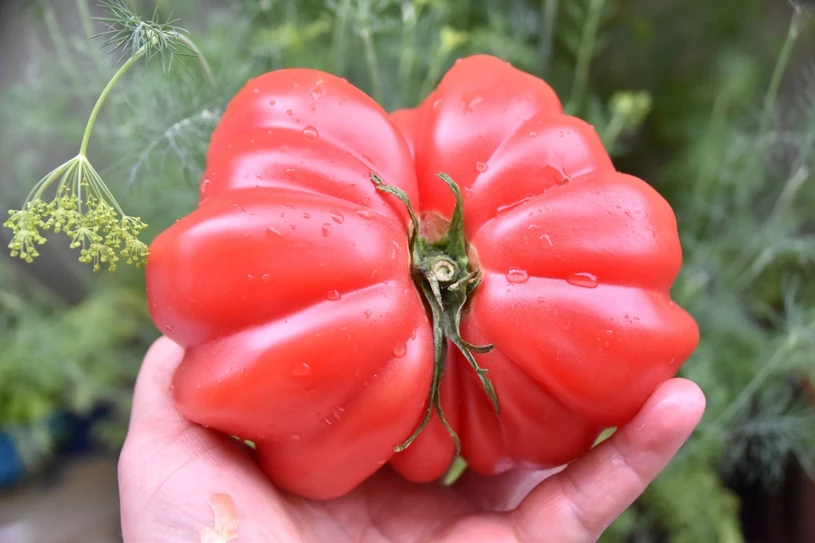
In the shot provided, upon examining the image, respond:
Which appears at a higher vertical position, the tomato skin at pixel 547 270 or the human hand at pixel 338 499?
the tomato skin at pixel 547 270

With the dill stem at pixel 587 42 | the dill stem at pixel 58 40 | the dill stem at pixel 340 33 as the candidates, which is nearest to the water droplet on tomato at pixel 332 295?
the dill stem at pixel 340 33

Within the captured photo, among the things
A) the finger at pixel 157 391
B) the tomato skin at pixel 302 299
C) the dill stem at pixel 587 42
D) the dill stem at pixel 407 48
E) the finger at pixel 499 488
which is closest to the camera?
the tomato skin at pixel 302 299

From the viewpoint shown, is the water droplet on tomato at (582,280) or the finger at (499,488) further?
the finger at (499,488)

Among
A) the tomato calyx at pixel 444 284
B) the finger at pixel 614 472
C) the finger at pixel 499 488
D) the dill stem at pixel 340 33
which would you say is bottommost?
the finger at pixel 499 488

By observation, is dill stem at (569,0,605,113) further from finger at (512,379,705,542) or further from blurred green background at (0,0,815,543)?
finger at (512,379,705,542)

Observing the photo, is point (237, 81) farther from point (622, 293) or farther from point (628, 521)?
point (628, 521)

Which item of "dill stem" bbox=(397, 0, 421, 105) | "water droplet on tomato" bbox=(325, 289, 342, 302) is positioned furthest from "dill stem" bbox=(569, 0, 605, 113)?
"water droplet on tomato" bbox=(325, 289, 342, 302)

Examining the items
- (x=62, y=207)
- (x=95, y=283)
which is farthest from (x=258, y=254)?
(x=95, y=283)

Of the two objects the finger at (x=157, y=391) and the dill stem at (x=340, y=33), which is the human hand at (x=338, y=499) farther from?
the dill stem at (x=340, y=33)
